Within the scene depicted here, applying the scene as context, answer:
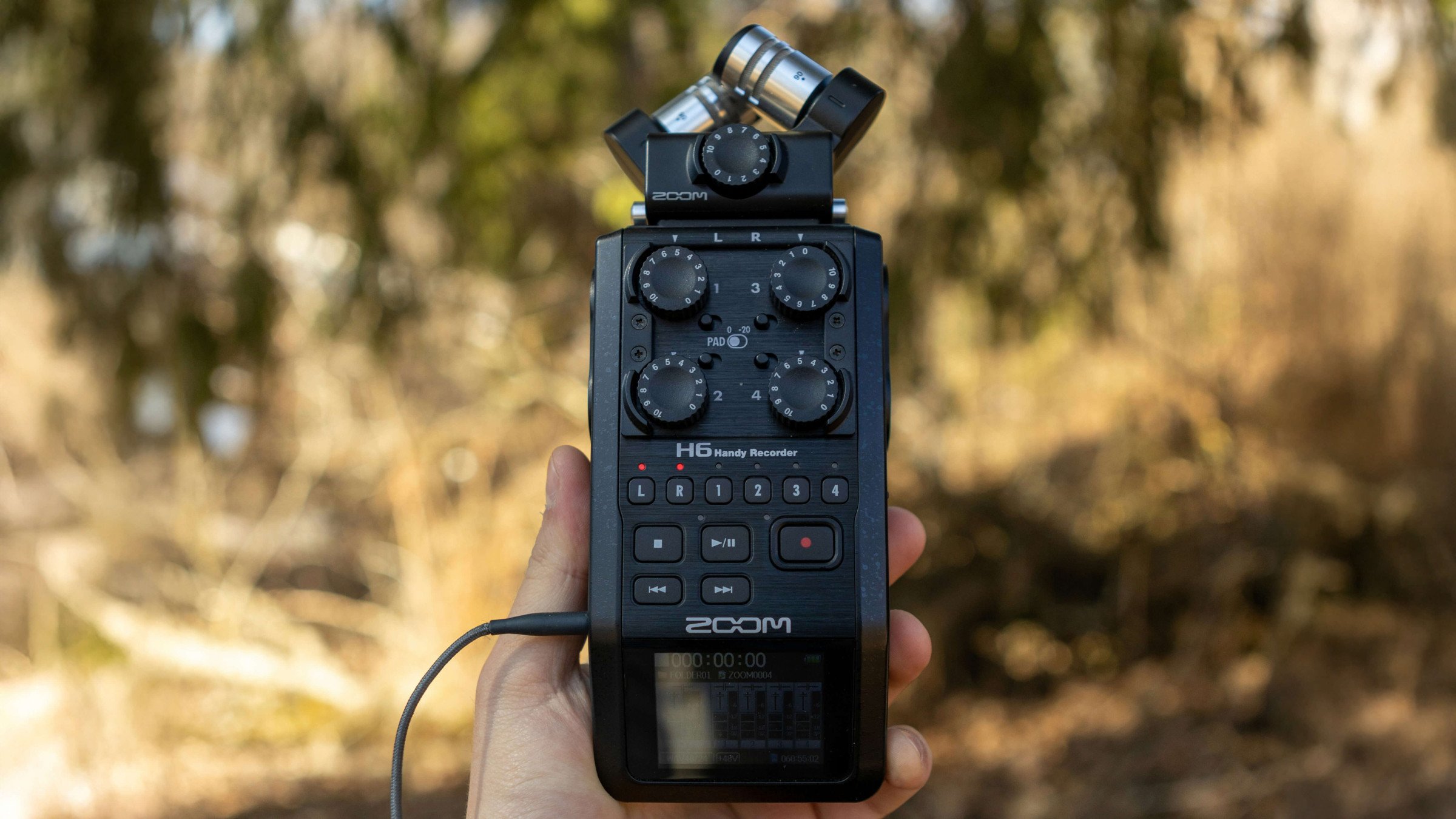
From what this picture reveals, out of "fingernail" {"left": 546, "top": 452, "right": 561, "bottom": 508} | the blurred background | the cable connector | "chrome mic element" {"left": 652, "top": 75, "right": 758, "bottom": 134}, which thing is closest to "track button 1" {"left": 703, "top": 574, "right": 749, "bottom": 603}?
the cable connector

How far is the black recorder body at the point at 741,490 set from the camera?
4.52 ft

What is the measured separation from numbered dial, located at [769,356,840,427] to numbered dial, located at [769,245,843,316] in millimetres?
78

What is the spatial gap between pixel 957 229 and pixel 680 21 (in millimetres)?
1041

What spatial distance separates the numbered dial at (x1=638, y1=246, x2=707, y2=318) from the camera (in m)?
1.44

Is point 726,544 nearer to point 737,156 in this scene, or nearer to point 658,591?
point 658,591

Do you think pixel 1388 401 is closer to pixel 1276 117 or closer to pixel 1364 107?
pixel 1276 117

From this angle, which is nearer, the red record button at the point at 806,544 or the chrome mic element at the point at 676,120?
the red record button at the point at 806,544

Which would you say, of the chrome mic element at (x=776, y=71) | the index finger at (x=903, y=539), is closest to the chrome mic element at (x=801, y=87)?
the chrome mic element at (x=776, y=71)

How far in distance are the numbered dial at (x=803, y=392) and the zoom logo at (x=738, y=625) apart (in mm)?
264

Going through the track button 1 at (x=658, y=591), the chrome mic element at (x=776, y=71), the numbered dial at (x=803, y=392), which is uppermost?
the chrome mic element at (x=776, y=71)

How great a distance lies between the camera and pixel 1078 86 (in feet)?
10.1

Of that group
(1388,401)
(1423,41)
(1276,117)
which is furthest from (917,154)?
(1388,401)

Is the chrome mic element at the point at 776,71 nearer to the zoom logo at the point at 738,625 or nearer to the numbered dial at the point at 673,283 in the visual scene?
the numbered dial at the point at 673,283

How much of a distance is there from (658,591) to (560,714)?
245 mm
